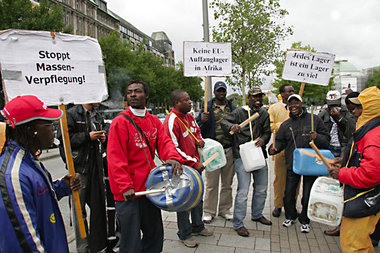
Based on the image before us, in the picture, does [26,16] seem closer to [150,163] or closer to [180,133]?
[180,133]

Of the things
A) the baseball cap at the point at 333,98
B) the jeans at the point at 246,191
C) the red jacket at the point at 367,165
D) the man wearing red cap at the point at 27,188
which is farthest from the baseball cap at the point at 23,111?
the baseball cap at the point at 333,98

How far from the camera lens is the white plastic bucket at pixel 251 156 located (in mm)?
3957

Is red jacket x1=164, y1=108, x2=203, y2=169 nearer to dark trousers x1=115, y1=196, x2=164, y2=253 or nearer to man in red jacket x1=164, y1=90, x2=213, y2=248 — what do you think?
man in red jacket x1=164, y1=90, x2=213, y2=248

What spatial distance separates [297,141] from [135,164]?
258 centimetres

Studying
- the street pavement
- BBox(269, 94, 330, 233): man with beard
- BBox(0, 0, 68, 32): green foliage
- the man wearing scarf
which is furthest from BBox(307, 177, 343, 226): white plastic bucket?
BBox(0, 0, 68, 32): green foliage

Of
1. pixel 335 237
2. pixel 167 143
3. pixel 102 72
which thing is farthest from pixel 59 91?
pixel 335 237

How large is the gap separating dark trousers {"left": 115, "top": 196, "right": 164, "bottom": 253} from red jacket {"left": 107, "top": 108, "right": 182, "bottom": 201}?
0.13 m

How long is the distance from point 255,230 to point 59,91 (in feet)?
10.6

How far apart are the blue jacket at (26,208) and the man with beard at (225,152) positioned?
2906 mm

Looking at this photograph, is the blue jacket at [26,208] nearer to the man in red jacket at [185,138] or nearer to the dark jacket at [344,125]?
the man in red jacket at [185,138]

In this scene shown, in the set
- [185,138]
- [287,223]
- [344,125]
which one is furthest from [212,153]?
[344,125]

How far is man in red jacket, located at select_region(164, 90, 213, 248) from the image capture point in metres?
3.67

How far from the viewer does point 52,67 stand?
104 inches

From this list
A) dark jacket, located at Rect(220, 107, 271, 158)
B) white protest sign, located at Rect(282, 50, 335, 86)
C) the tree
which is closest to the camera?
dark jacket, located at Rect(220, 107, 271, 158)
